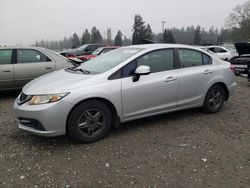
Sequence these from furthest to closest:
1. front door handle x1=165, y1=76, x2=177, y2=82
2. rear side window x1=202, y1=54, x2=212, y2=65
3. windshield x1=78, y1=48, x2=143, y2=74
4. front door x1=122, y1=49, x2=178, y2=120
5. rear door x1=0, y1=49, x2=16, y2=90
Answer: rear door x1=0, y1=49, x2=16, y2=90, rear side window x1=202, y1=54, x2=212, y2=65, front door handle x1=165, y1=76, x2=177, y2=82, windshield x1=78, y1=48, x2=143, y2=74, front door x1=122, y1=49, x2=178, y2=120

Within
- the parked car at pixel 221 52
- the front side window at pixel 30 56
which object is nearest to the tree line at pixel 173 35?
the parked car at pixel 221 52

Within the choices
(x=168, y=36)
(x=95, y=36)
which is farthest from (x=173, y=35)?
(x=95, y=36)

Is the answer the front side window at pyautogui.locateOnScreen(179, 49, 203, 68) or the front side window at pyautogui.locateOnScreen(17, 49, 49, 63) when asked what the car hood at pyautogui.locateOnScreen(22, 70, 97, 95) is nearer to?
the front side window at pyautogui.locateOnScreen(179, 49, 203, 68)

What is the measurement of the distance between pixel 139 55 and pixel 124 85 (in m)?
0.64

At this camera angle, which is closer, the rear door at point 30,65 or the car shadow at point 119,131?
the car shadow at point 119,131

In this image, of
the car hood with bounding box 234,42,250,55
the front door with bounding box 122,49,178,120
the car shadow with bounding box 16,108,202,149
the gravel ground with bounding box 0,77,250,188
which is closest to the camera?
the gravel ground with bounding box 0,77,250,188

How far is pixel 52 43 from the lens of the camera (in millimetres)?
70688

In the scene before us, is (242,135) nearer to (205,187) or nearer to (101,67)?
(205,187)

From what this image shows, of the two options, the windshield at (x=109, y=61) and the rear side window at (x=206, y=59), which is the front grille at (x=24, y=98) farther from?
the rear side window at (x=206, y=59)

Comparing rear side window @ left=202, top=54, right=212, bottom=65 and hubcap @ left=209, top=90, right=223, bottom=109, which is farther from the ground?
rear side window @ left=202, top=54, right=212, bottom=65

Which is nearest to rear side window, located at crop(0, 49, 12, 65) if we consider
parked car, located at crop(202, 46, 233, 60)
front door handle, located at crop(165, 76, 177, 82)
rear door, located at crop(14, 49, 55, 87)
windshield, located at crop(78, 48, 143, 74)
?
rear door, located at crop(14, 49, 55, 87)

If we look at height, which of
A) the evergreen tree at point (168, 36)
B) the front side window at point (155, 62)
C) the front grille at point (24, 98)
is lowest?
the front grille at point (24, 98)

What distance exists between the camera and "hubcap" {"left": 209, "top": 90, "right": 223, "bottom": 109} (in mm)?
5194

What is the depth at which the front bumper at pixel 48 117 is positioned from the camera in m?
3.53
